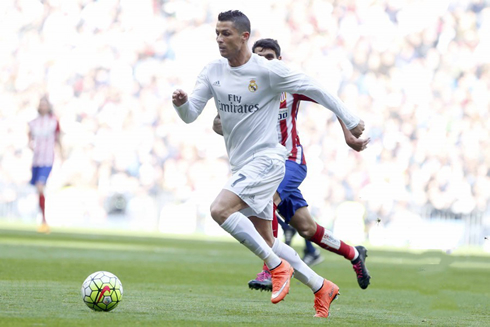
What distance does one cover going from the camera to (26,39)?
26.1m

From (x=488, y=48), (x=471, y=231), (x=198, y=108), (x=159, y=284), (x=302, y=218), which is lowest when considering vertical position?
(x=471, y=231)

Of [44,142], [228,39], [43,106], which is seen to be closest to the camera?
[228,39]

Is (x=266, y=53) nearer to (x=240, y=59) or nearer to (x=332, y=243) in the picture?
(x=240, y=59)

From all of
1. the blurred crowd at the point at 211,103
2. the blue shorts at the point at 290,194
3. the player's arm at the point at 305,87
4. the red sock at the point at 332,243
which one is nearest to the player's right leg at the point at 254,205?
the player's arm at the point at 305,87

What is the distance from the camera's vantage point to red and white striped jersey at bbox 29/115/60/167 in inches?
710

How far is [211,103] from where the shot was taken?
2461cm

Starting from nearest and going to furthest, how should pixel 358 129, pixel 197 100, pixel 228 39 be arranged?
pixel 358 129 → pixel 228 39 → pixel 197 100

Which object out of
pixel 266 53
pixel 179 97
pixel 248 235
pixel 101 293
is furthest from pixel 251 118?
pixel 266 53

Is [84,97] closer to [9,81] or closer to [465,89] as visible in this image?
[9,81]

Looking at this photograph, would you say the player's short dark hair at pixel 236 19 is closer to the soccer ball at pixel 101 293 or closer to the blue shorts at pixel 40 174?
the soccer ball at pixel 101 293

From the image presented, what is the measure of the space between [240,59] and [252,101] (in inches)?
12.8

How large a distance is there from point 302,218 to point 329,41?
1694cm

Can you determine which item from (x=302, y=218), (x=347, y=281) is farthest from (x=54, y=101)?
(x=302, y=218)

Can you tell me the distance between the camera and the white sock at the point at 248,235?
595 centimetres
